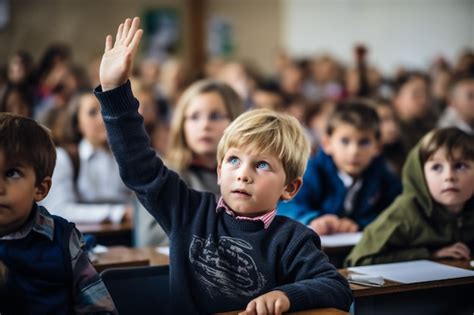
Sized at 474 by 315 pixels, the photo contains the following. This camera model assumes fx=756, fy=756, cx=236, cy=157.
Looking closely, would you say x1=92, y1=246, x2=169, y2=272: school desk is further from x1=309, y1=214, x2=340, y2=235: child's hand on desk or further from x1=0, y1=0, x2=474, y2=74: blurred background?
x1=0, y1=0, x2=474, y2=74: blurred background

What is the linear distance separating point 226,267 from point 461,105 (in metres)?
4.32

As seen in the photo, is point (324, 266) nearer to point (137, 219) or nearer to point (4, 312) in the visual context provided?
point (4, 312)

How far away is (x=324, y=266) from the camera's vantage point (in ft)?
6.89

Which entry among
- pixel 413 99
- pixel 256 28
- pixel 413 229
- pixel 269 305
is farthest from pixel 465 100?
pixel 256 28

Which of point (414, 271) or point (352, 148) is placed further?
point (352, 148)

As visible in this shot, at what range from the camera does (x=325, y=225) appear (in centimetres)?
333

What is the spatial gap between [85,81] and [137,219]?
4.92m

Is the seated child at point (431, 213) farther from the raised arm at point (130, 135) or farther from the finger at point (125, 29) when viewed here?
the finger at point (125, 29)

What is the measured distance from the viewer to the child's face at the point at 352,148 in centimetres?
380

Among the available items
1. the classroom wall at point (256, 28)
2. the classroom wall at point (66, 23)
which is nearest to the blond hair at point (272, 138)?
the classroom wall at point (66, 23)

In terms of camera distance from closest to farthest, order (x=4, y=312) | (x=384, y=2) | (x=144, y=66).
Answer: (x=4, y=312)
(x=144, y=66)
(x=384, y=2)

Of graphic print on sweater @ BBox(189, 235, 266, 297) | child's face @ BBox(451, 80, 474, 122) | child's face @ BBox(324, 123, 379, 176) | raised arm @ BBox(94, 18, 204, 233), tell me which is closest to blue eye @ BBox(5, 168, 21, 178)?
raised arm @ BBox(94, 18, 204, 233)

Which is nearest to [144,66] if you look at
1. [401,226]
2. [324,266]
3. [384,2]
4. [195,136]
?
[384,2]

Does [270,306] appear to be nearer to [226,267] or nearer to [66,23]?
[226,267]
